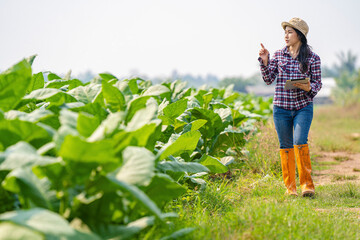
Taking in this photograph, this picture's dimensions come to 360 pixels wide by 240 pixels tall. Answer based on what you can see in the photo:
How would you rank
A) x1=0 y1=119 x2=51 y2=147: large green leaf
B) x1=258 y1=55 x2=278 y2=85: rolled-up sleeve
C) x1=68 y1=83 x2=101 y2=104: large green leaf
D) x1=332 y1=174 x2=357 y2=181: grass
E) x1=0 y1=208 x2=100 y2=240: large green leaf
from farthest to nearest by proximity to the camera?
x1=332 y1=174 x2=357 y2=181: grass → x1=258 y1=55 x2=278 y2=85: rolled-up sleeve → x1=68 y1=83 x2=101 y2=104: large green leaf → x1=0 y1=119 x2=51 y2=147: large green leaf → x1=0 y1=208 x2=100 y2=240: large green leaf

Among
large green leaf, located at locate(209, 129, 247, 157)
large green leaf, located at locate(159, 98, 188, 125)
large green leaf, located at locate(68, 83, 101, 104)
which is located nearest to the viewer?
large green leaf, located at locate(68, 83, 101, 104)

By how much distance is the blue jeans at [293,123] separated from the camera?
4105 mm

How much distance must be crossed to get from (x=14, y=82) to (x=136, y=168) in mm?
924

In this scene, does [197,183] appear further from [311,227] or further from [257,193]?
[311,227]

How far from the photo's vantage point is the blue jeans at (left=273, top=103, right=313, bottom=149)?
162 inches

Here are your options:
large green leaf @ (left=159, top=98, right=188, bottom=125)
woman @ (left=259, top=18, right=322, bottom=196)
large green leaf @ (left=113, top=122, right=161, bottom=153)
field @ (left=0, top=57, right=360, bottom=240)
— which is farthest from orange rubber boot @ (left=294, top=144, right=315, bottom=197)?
large green leaf @ (left=113, top=122, right=161, bottom=153)

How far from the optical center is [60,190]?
191 cm

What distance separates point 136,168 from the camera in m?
1.81

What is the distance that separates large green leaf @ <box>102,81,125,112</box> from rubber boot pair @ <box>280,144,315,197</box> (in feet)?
7.89

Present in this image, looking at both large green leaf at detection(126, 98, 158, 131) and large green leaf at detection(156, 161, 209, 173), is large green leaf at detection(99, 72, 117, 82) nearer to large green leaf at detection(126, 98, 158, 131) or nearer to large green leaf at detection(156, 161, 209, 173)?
large green leaf at detection(156, 161, 209, 173)

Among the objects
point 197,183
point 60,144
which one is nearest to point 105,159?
point 60,144

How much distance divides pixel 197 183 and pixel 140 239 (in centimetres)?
160

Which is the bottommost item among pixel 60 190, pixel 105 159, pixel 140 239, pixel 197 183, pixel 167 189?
pixel 197 183

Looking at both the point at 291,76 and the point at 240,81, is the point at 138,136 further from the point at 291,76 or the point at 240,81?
the point at 240,81
